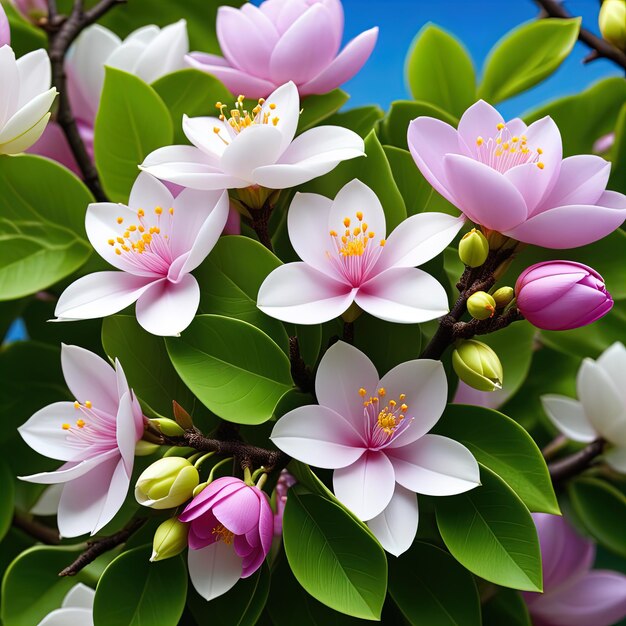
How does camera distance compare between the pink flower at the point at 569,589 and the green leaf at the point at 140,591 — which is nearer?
the green leaf at the point at 140,591

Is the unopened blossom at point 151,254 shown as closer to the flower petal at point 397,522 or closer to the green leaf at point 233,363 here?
the green leaf at point 233,363

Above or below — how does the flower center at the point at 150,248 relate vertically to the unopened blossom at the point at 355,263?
below

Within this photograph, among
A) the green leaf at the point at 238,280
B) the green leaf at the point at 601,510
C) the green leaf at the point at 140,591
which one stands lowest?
the green leaf at the point at 601,510

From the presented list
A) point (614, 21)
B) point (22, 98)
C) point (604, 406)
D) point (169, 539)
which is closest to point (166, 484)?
point (169, 539)

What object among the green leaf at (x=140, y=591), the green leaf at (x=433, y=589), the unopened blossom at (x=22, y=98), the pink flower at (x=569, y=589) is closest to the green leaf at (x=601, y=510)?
the pink flower at (x=569, y=589)

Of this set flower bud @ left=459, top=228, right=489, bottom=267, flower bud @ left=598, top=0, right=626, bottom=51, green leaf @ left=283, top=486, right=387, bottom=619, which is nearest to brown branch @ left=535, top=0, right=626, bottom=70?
flower bud @ left=598, top=0, right=626, bottom=51

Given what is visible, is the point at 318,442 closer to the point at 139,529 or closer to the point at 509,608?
the point at 139,529

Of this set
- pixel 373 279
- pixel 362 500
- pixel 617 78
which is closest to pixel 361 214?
pixel 373 279

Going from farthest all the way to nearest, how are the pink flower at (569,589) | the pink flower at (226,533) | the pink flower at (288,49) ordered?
1. the pink flower at (569,589)
2. the pink flower at (288,49)
3. the pink flower at (226,533)

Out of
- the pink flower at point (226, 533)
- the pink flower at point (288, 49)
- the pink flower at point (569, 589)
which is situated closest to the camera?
the pink flower at point (226, 533)
